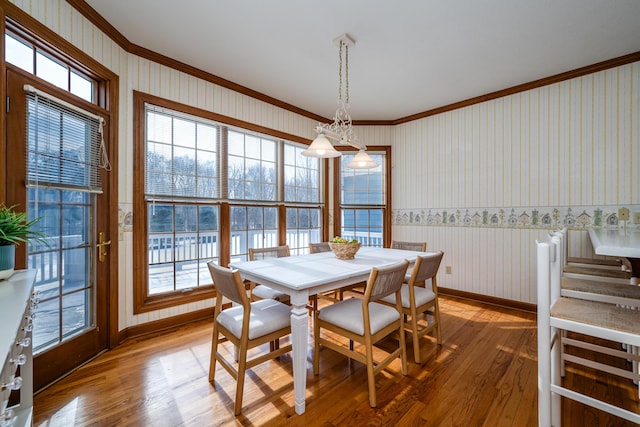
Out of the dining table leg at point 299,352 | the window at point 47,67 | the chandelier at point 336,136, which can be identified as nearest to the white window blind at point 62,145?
the window at point 47,67

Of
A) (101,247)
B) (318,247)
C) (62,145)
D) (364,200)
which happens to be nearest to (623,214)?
(364,200)

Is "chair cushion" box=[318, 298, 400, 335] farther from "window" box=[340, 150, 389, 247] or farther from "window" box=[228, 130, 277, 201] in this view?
"window" box=[340, 150, 389, 247]

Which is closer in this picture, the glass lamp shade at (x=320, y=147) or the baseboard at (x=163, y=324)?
the glass lamp shade at (x=320, y=147)

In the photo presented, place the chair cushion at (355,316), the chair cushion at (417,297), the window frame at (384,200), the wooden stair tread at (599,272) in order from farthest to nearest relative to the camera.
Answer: the window frame at (384,200) < the chair cushion at (417,297) < the wooden stair tread at (599,272) < the chair cushion at (355,316)

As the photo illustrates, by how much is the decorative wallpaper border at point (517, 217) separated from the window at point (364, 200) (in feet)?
1.22

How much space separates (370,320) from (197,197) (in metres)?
2.26

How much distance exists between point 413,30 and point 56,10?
2.68 meters

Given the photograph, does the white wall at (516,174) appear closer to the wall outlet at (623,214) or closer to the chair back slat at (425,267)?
the wall outlet at (623,214)

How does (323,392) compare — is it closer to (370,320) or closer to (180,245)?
(370,320)

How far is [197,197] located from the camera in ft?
9.75

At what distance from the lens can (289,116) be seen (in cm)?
392

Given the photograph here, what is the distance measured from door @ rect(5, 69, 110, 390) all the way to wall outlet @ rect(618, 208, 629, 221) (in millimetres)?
4850

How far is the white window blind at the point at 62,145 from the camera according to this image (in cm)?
177

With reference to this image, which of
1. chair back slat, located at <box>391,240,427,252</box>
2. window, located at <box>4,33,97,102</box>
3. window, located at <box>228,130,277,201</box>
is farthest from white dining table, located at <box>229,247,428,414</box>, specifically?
window, located at <box>4,33,97,102</box>
